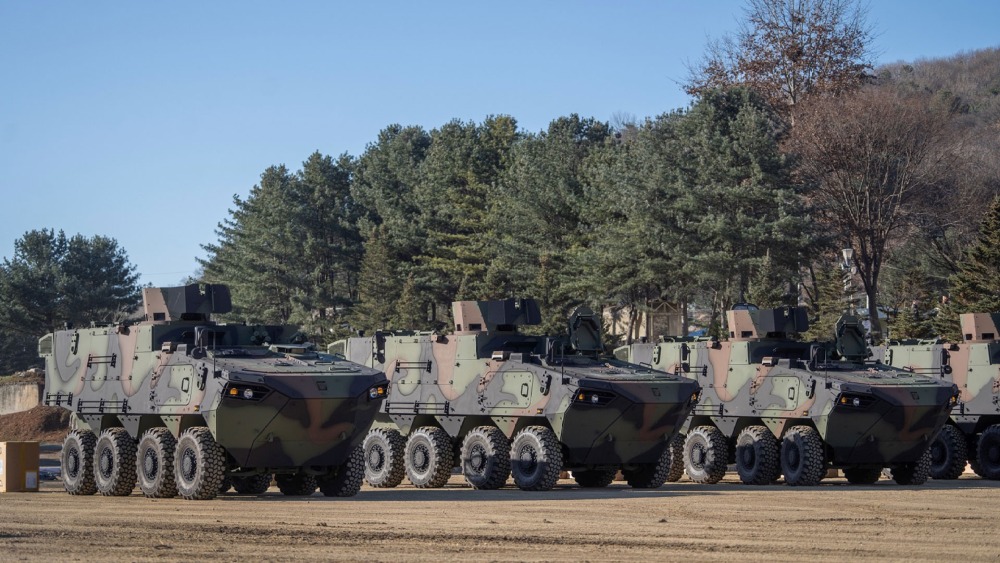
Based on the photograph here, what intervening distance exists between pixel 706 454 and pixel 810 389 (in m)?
2.19

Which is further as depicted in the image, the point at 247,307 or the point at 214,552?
the point at 247,307

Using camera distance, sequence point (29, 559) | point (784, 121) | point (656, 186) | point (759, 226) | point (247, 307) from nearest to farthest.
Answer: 1. point (29, 559)
2. point (759, 226)
3. point (656, 186)
4. point (784, 121)
5. point (247, 307)

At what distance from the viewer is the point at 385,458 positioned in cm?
2217

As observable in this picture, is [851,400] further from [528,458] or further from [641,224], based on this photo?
[641,224]

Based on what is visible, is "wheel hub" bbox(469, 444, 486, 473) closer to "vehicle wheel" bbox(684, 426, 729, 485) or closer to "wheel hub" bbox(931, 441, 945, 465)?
"vehicle wheel" bbox(684, 426, 729, 485)

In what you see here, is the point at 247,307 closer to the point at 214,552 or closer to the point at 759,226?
the point at 759,226

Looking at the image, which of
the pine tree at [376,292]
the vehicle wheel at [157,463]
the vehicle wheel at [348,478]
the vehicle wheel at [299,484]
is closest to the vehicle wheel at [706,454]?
the vehicle wheel at [348,478]

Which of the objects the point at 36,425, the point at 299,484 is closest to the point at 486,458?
the point at 299,484

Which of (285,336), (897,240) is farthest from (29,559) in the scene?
(897,240)

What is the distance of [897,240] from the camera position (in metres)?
51.5

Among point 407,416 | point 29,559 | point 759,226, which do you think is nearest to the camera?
point 29,559

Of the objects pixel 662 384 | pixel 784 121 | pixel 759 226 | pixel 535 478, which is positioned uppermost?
pixel 784 121

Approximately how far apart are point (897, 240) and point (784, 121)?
6.66 metres

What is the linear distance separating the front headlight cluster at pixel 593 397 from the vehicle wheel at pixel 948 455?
24.6ft
